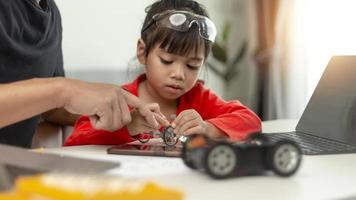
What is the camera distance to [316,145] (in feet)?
3.29

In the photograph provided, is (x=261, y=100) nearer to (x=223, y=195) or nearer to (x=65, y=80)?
(x=65, y=80)

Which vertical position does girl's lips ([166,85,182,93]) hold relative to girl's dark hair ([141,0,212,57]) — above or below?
below

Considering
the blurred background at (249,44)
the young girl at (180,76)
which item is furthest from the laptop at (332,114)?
the blurred background at (249,44)

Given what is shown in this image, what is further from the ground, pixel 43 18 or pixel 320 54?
pixel 43 18

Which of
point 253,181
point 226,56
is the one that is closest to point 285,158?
point 253,181

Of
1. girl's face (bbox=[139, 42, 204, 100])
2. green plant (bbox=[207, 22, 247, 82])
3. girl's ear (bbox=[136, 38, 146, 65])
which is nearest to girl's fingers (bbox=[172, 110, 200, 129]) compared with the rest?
girl's face (bbox=[139, 42, 204, 100])

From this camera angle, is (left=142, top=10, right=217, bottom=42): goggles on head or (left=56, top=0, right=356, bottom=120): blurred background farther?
(left=56, top=0, right=356, bottom=120): blurred background

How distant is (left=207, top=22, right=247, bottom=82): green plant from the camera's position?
290 cm

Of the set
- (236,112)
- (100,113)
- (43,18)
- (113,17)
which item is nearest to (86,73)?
(113,17)

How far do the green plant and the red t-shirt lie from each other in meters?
1.44

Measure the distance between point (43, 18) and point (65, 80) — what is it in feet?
1.72

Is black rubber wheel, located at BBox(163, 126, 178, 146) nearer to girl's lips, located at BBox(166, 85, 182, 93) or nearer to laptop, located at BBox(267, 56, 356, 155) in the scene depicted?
laptop, located at BBox(267, 56, 356, 155)

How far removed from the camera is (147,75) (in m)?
1.42

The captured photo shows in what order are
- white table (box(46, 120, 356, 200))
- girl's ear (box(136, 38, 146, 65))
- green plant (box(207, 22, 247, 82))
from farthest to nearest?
green plant (box(207, 22, 247, 82))
girl's ear (box(136, 38, 146, 65))
white table (box(46, 120, 356, 200))
